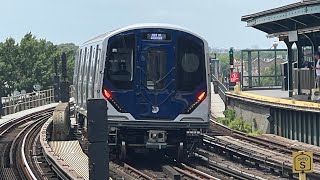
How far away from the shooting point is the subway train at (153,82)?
15.4 meters

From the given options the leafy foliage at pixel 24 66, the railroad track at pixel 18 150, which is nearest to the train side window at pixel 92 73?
the railroad track at pixel 18 150

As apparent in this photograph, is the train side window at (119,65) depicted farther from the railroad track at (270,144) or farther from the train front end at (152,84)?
the railroad track at (270,144)

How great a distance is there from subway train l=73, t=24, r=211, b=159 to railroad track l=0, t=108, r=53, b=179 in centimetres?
229

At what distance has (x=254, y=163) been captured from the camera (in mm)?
17031

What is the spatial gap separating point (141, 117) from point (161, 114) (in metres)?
0.49

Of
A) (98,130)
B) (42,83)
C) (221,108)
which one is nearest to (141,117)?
(98,130)

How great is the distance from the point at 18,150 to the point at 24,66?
57979mm

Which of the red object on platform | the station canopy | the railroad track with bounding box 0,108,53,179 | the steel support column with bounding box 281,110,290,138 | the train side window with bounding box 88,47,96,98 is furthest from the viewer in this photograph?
the red object on platform

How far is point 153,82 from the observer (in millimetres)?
15414

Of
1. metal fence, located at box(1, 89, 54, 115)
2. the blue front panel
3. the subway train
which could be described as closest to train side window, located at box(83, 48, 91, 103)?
the subway train

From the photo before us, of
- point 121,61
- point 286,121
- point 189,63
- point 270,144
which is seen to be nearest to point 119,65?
point 121,61

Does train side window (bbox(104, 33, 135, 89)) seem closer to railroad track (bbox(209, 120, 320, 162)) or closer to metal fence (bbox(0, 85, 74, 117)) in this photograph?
railroad track (bbox(209, 120, 320, 162))

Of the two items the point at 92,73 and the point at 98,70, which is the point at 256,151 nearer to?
the point at 92,73

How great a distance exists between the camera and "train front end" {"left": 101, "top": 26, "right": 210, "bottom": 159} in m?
15.4
